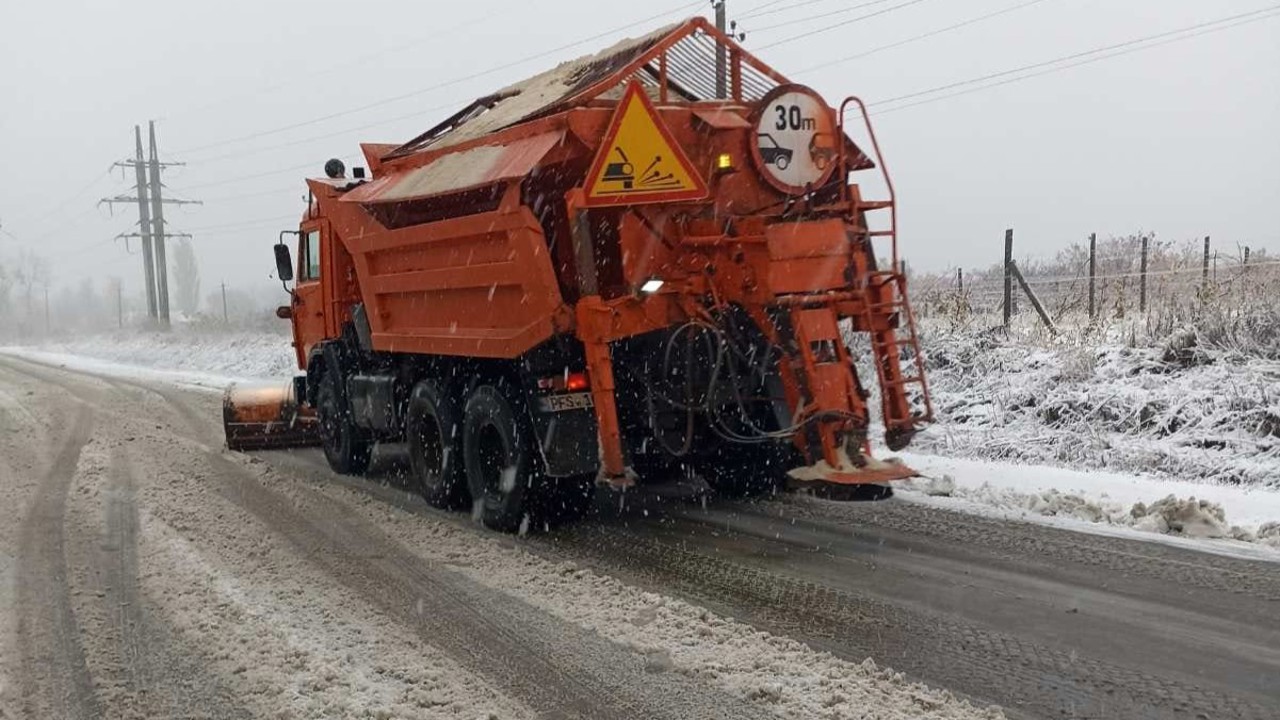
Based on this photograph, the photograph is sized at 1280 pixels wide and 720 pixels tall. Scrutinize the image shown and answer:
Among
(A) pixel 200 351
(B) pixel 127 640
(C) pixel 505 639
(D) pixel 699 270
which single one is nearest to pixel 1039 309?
(D) pixel 699 270

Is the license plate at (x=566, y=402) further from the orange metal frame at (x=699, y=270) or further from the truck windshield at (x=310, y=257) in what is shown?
the truck windshield at (x=310, y=257)

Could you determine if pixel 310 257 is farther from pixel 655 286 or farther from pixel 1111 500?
pixel 1111 500

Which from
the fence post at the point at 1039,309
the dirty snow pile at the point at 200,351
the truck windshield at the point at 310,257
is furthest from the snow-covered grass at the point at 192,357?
the fence post at the point at 1039,309

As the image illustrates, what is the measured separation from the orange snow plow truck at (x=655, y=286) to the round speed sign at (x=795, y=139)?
0.01 m

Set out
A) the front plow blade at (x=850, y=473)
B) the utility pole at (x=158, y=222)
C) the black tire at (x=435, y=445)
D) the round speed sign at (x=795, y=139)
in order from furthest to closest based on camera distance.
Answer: the utility pole at (x=158, y=222), the black tire at (x=435, y=445), the round speed sign at (x=795, y=139), the front plow blade at (x=850, y=473)

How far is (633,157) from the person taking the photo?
6.20 m

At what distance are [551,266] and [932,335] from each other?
25.0ft

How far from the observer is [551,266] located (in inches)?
256

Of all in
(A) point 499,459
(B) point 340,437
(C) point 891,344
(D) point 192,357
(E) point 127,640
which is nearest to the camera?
(E) point 127,640

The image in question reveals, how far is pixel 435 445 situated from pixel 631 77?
3361 millimetres

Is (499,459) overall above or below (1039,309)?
below

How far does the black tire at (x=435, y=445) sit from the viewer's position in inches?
308

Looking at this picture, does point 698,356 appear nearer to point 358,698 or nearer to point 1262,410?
point 358,698

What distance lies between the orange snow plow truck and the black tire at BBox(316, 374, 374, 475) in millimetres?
2313
